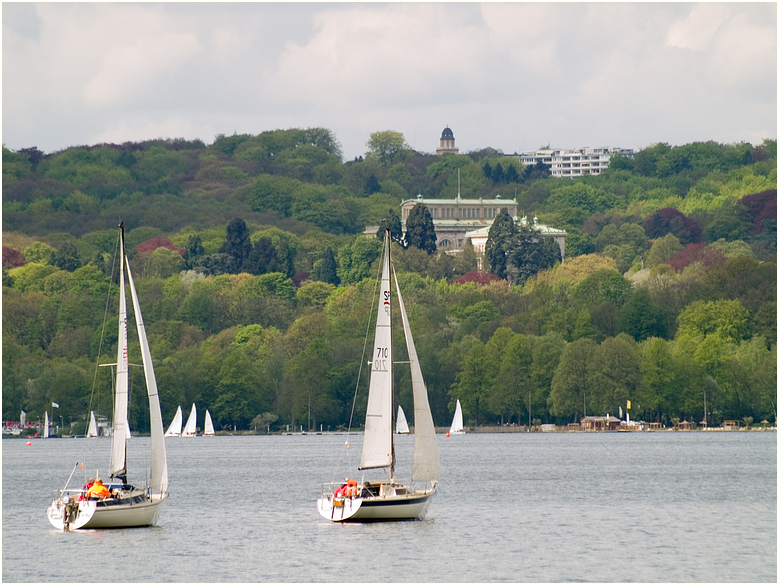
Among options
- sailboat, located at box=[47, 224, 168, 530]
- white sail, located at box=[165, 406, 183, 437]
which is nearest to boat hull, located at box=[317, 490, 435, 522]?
sailboat, located at box=[47, 224, 168, 530]

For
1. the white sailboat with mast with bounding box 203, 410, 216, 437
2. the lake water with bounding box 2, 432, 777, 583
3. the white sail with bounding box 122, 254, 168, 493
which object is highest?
the white sailboat with mast with bounding box 203, 410, 216, 437

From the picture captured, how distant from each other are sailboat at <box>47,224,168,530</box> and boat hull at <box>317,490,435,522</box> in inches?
223

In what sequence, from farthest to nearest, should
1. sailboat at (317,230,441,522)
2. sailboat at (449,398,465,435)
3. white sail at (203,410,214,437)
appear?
white sail at (203,410,214,437) < sailboat at (449,398,465,435) < sailboat at (317,230,441,522)

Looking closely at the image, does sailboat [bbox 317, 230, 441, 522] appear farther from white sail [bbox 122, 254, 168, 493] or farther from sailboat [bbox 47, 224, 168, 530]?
sailboat [bbox 47, 224, 168, 530]

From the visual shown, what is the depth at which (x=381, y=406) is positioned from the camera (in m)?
56.2

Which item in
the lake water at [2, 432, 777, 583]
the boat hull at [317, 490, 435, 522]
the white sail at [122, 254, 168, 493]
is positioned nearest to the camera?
the lake water at [2, 432, 777, 583]

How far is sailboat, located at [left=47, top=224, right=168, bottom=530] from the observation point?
181ft

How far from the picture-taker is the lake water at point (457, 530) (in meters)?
50.5

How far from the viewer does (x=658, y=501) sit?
71.8 metres

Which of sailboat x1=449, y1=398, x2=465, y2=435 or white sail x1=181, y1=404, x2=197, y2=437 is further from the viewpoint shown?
white sail x1=181, y1=404, x2=197, y2=437

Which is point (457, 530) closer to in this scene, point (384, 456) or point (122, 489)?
point (384, 456)

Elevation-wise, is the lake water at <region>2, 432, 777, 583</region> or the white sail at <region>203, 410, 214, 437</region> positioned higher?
the white sail at <region>203, 410, 214, 437</region>

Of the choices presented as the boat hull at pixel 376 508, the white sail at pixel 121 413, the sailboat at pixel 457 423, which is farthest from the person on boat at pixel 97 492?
the sailboat at pixel 457 423

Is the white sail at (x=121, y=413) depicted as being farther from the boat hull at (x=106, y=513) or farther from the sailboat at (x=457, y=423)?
the sailboat at (x=457, y=423)
